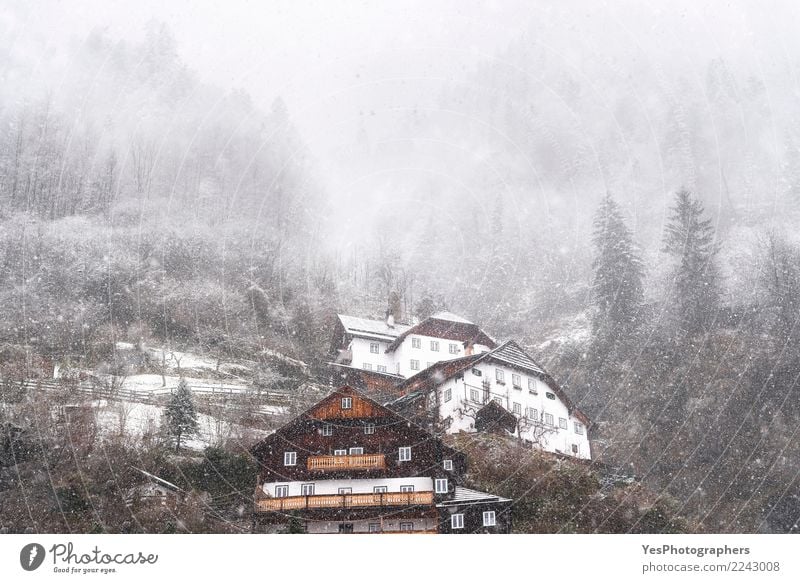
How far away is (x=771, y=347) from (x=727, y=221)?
7.63 ft

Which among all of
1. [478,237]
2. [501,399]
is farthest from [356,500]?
[478,237]

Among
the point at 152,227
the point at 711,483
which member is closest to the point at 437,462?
the point at 711,483

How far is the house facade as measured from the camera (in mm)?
8703

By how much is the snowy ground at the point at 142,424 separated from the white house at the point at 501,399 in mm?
2362

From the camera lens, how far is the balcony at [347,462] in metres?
9.22

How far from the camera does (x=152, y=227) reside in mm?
10445

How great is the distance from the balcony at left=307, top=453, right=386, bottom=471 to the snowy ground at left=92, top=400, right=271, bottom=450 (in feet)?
2.93

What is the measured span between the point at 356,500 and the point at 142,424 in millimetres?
2830

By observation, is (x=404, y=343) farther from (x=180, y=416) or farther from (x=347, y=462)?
(x=180, y=416)
